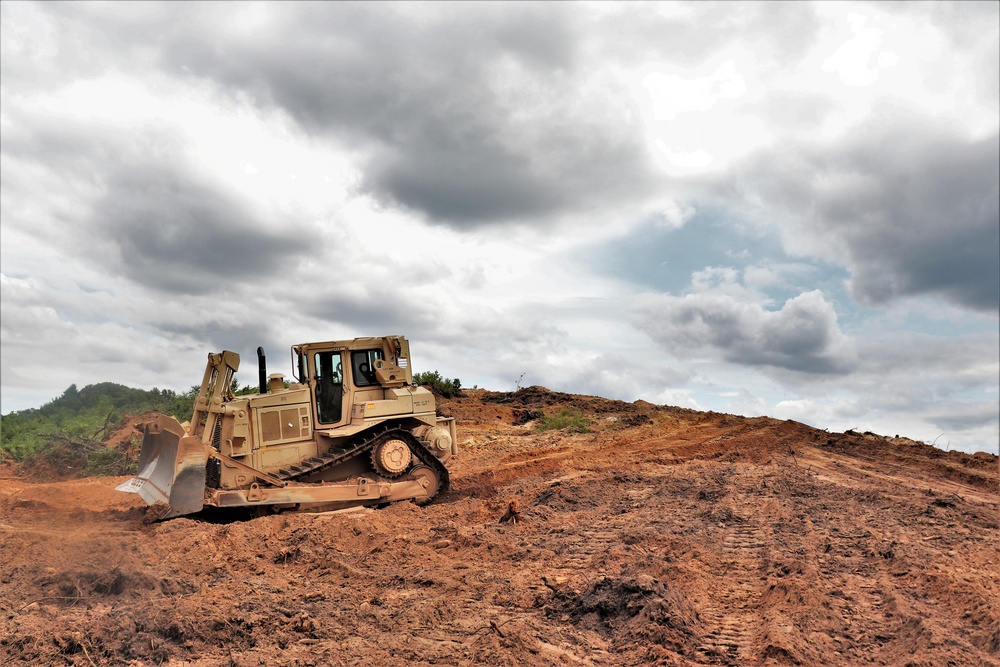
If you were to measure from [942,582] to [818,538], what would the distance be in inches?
70.8

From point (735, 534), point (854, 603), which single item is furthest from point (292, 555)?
point (854, 603)

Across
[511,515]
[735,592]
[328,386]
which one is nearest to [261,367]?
[328,386]

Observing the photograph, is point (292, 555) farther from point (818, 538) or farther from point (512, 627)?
point (818, 538)

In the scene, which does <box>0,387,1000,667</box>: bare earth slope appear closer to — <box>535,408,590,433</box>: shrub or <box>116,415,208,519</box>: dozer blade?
<box>116,415,208,519</box>: dozer blade

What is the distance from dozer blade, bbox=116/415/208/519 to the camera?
1093cm

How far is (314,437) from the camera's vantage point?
41.5 feet

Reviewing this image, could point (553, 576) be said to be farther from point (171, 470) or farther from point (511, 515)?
point (171, 470)

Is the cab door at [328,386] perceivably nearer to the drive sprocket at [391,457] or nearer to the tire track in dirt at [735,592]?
the drive sprocket at [391,457]

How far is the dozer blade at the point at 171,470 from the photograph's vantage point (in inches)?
430

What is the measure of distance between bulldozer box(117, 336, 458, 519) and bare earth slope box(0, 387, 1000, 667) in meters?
0.60

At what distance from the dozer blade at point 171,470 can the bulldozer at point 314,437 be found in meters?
0.03

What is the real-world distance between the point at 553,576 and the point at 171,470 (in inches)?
263

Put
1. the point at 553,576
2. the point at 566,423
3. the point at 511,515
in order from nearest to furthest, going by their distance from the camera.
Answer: the point at 553,576, the point at 511,515, the point at 566,423

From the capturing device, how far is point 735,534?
32.1ft
